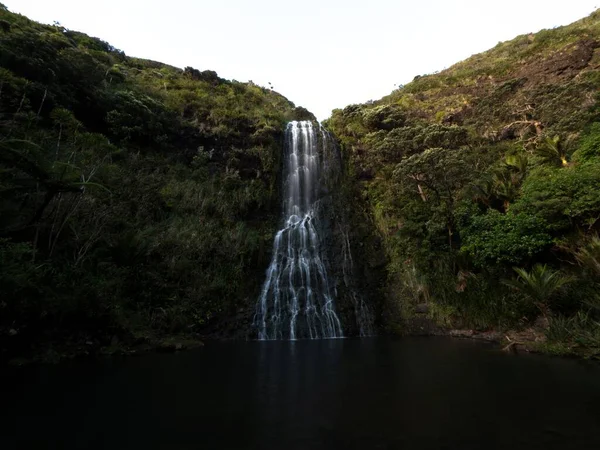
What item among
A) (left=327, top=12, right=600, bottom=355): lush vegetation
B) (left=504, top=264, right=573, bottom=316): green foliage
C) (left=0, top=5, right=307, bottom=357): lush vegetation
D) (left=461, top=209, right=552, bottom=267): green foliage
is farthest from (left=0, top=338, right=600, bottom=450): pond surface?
(left=461, top=209, right=552, bottom=267): green foliage

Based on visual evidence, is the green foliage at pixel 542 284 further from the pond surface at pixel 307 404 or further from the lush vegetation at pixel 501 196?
the pond surface at pixel 307 404

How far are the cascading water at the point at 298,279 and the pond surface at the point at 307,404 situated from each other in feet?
20.6

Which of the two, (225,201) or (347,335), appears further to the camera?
(225,201)

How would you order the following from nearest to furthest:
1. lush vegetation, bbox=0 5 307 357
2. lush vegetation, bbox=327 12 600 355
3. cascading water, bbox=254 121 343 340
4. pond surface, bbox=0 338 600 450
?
pond surface, bbox=0 338 600 450
lush vegetation, bbox=0 5 307 357
lush vegetation, bbox=327 12 600 355
cascading water, bbox=254 121 343 340

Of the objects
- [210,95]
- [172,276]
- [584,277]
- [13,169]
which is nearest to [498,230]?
[584,277]

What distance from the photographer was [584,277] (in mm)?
11047

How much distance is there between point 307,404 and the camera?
5.77 metres

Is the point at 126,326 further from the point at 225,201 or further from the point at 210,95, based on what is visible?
the point at 210,95

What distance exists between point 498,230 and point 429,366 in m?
7.20

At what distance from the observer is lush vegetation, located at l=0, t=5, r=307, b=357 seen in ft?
32.5

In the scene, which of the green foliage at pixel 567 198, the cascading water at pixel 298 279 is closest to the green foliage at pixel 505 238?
the green foliage at pixel 567 198

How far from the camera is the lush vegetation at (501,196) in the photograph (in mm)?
11305

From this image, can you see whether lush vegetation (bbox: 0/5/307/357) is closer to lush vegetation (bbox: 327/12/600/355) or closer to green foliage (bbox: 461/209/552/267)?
lush vegetation (bbox: 327/12/600/355)

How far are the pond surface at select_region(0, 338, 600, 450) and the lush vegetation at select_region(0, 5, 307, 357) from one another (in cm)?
208
